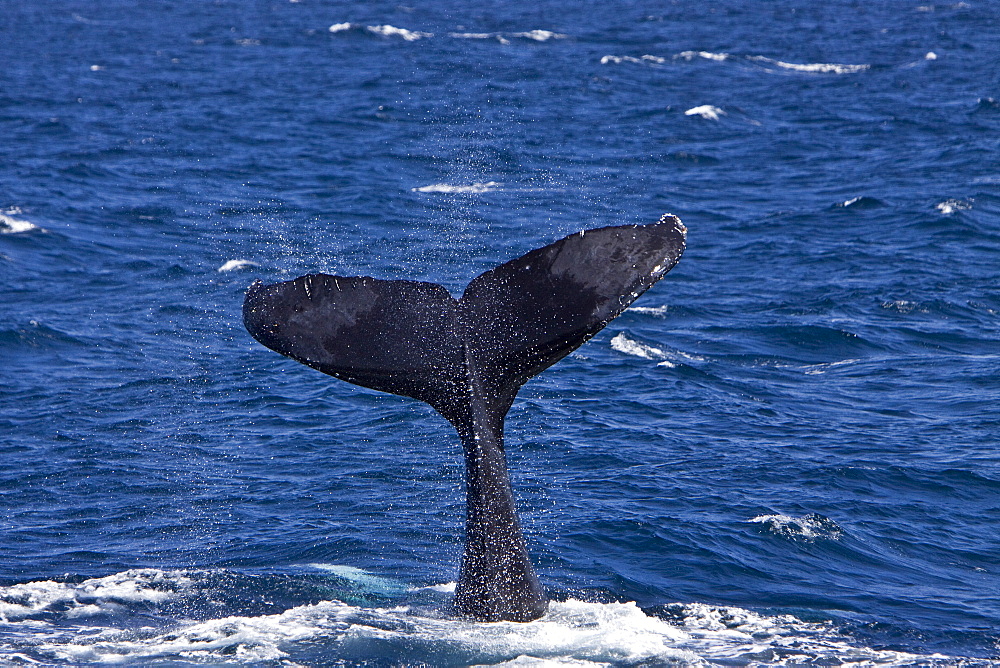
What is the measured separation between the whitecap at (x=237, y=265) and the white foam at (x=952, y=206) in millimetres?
13005

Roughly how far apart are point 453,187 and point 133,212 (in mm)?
A: 6729

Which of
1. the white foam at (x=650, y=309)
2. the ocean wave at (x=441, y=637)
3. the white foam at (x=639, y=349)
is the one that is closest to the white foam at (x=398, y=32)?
the white foam at (x=650, y=309)

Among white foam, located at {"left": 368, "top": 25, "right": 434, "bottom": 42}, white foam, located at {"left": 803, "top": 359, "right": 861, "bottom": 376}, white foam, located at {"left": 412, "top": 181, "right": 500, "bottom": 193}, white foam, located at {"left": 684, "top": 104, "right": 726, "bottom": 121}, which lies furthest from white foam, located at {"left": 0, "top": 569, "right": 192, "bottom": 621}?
white foam, located at {"left": 368, "top": 25, "right": 434, "bottom": 42}

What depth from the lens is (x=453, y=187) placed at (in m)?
30.4

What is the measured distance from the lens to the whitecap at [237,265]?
77.8 ft

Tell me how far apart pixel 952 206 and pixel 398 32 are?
136 ft

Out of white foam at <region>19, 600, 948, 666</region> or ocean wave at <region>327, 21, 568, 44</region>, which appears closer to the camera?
white foam at <region>19, 600, 948, 666</region>

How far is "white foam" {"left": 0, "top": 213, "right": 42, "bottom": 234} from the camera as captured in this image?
26422 mm

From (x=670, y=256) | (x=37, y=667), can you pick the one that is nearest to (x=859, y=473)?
(x=670, y=256)

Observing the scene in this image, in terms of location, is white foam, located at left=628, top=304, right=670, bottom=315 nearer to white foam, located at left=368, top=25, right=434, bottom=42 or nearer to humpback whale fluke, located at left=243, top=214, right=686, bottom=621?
humpback whale fluke, located at left=243, top=214, right=686, bottom=621

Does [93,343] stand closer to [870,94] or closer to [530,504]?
[530,504]

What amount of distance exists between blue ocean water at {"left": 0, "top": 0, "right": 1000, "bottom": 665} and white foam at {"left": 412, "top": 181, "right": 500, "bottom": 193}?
0.13m

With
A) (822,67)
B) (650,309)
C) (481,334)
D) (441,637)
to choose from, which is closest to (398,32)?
(822,67)

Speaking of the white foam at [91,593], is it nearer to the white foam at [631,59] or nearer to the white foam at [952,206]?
the white foam at [952,206]
